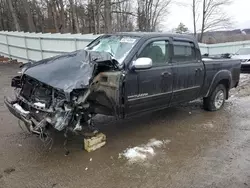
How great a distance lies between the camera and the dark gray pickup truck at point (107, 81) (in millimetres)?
3965

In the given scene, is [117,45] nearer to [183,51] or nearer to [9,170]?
[183,51]

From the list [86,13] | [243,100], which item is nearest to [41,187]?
[243,100]

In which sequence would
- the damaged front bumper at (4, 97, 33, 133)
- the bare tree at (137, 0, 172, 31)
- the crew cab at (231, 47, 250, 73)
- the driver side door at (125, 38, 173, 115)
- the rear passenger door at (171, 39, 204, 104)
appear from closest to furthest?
the damaged front bumper at (4, 97, 33, 133) → the driver side door at (125, 38, 173, 115) → the rear passenger door at (171, 39, 204, 104) → the crew cab at (231, 47, 250, 73) → the bare tree at (137, 0, 172, 31)

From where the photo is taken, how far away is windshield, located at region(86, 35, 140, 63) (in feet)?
15.6

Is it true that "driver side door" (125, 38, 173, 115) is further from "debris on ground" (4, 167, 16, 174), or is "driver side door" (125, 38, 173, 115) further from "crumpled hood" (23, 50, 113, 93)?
"debris on ground" (4, 167, 16, 174)

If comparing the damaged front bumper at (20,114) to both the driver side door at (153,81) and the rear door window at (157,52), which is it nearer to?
the driver side door at (153,81)

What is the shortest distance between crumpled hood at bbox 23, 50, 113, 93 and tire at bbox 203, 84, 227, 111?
360cm

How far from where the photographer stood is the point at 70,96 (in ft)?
12.8

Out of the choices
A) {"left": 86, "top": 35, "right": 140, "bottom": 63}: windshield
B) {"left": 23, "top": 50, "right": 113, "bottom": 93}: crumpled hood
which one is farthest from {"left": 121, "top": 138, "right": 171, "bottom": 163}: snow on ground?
{"left": 86, "top": 35, "right": 140, "bottom": 63}: windshield

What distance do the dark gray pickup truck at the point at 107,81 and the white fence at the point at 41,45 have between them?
21.9 ft

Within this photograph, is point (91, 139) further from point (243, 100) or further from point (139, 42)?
point (243, 100)

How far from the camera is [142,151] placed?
4.55 meters

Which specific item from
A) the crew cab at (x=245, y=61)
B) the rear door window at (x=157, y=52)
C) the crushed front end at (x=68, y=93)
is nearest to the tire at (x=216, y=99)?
the rear door window at (x=157, y=52)

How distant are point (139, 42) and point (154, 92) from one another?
98 cm
